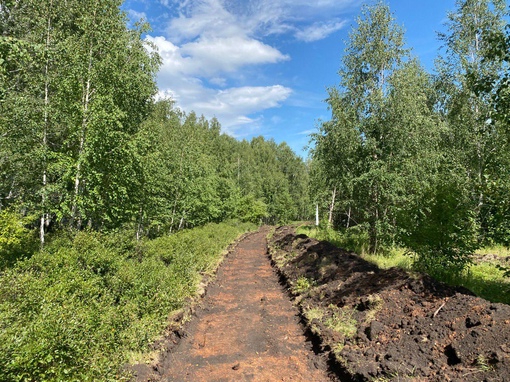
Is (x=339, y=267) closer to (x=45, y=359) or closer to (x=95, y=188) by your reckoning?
(x=45, y=359)

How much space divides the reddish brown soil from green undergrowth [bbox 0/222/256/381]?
2.80 ft

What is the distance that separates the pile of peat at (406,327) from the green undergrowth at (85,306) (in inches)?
177

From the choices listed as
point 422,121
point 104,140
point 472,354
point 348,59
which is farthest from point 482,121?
point 104,140

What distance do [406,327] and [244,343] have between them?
13.5 feet

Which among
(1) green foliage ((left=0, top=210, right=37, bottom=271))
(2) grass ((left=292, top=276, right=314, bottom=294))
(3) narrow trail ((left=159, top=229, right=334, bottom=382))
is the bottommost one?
(3) narrow trail ((left=159, top=229, right=334, bottom=382))

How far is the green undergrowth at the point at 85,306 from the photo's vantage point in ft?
Answer: 13.7

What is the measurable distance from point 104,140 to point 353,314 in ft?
39.1

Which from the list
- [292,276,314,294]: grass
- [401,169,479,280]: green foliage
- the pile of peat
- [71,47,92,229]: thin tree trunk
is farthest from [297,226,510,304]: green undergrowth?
[71,47,92,229]: thin tree trunk

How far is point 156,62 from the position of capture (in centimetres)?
1862

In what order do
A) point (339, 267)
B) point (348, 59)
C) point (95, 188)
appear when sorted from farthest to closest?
A: 1. point (348, 59)
2. point (95, 188)
3. point (339, 267)

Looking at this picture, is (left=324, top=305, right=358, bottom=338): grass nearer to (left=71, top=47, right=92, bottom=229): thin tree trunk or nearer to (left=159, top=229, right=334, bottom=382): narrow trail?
(left=159, top=229, right=334, bottom=382): narrow trail

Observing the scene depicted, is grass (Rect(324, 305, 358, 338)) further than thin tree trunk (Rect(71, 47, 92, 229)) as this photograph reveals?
No

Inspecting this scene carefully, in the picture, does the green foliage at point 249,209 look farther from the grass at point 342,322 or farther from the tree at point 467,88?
the grass at point 342,322

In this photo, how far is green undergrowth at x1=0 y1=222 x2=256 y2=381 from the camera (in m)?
4.18
